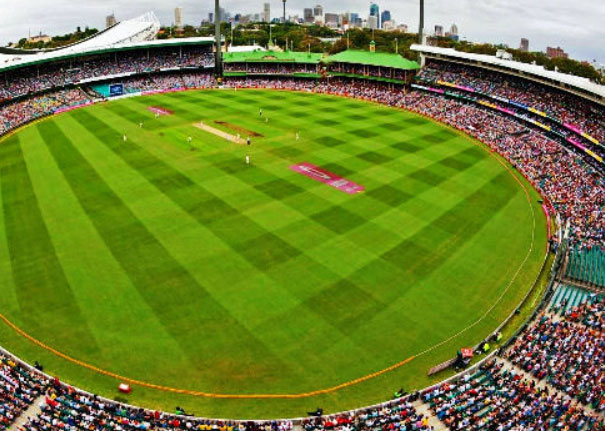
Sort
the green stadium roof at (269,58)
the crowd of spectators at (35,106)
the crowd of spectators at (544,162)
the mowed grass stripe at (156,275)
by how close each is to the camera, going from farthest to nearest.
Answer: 1. the green stadium roof at (269,58)
2. the crowd of spectators at (35,106)
3. the crowd of spectators at (544,162)
4. the mowed grass stripe at (156,275)

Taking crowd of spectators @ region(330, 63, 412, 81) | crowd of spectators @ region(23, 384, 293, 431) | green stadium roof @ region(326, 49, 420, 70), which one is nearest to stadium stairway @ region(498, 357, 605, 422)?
crowd of spectators @ region(23, 384, 293, 431)

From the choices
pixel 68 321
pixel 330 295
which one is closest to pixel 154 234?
pixel 68 321

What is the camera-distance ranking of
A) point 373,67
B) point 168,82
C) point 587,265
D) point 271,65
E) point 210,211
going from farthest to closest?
point 271,65 < point 168,82 < point 373,67 < point 210,211 < point 587,265

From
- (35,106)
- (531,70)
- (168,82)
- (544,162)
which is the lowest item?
(544,162)

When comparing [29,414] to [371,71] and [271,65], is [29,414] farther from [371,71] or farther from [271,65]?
[271,65]

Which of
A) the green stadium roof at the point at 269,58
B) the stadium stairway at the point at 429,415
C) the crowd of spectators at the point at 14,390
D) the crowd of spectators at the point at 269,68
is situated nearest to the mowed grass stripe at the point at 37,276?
the crowd of spectators at the point at 14,390

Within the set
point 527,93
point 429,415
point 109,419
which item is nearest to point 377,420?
point 429,415

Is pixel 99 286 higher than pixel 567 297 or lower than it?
higher

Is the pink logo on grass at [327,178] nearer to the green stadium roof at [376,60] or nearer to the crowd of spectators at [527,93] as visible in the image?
the crowd of spectators at [527,93]
